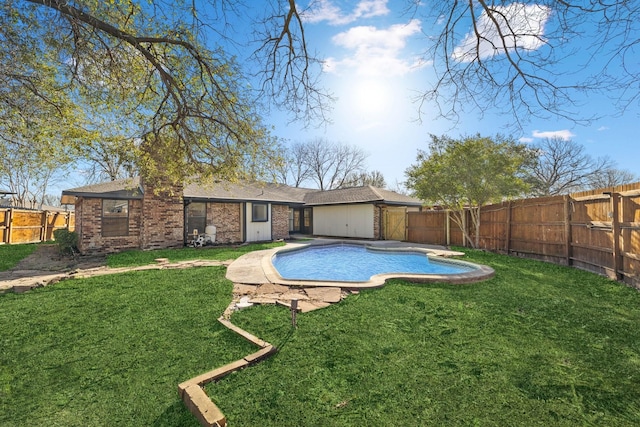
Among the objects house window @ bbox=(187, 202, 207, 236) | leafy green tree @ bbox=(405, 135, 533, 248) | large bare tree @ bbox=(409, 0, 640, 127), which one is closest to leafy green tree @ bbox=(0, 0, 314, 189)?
large bare tree @ bbox=(409, 0, 640, 127)

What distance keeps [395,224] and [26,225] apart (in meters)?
20.7

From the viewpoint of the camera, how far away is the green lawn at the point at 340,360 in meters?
2.22

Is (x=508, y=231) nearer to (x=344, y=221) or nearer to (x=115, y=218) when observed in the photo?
(x=344, y=221)

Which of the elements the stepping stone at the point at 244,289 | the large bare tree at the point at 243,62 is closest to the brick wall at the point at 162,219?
the large bare tree at the point at 243,62

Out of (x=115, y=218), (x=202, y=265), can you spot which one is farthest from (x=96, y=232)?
(x=202, y=265)

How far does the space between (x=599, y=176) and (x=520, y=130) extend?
3184cm

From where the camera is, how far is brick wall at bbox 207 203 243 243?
1426 centimetres

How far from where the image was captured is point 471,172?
36.8 ft

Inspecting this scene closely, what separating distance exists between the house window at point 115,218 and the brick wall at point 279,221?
23.5ft

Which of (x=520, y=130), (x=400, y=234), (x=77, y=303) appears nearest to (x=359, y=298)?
(x=520, y=130)

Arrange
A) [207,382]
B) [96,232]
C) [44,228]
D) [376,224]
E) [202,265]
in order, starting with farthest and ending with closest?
[376,224] → [44,228] → [96,232] → [202,265] → [207,382]

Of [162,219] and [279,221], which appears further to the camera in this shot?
[279,221]

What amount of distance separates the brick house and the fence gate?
0.28 feet

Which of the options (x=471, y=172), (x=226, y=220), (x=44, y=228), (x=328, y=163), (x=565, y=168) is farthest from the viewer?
(x=328, y=163)
